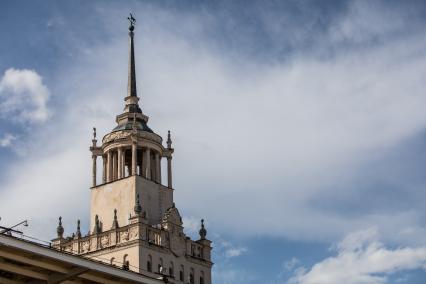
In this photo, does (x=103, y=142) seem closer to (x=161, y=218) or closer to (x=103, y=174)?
(x=103, y=174)

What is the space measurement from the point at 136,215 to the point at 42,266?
3249 centimetres

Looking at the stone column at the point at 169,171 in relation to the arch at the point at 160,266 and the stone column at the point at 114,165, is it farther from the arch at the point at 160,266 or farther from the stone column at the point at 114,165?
the arch at the point at 160,266

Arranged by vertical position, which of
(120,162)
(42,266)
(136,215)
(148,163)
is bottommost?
(42,266)

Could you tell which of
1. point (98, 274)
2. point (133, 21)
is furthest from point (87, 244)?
point (98, 274)

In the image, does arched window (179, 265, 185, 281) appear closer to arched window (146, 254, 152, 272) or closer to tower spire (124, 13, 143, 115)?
arched window (146, 254, 152, 272)

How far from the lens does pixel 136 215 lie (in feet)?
209

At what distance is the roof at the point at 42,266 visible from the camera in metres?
30.1

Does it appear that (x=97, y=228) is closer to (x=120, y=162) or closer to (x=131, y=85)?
(x=120, y=162)

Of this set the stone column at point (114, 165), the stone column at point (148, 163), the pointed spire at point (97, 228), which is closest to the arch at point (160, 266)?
the pointed spire at point (97, 228)

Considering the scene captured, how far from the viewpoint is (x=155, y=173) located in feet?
234

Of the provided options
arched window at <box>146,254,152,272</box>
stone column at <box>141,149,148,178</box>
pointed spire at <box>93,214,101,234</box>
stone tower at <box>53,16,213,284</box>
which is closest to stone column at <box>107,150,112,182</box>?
stone tower at <box>53,16,213,284</box>

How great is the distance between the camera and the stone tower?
6338cm

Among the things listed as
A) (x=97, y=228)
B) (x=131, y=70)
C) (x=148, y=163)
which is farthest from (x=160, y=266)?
(x=131, y=70)

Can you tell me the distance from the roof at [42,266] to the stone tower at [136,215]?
86.5ft
